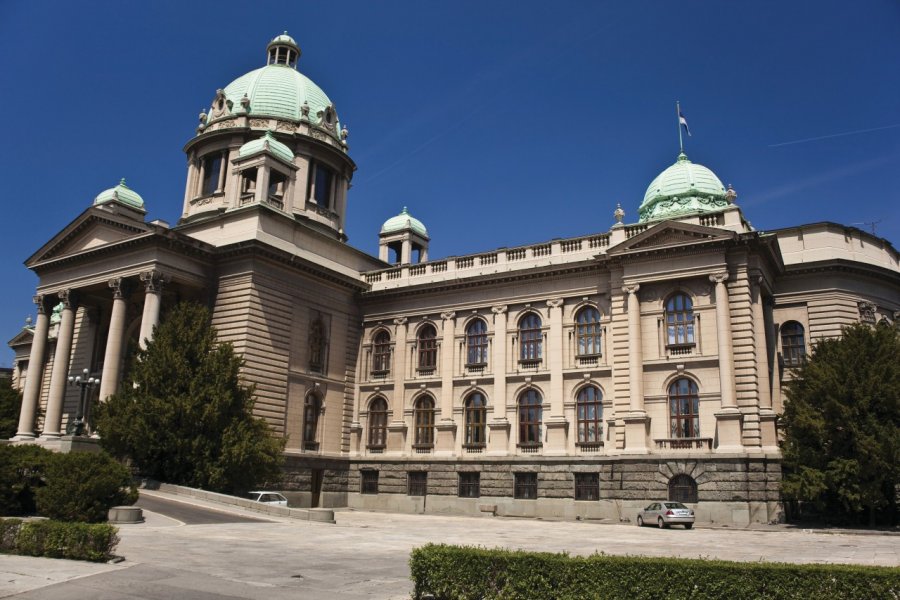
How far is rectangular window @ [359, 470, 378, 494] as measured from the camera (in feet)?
165

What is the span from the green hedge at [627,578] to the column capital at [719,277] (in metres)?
30.9

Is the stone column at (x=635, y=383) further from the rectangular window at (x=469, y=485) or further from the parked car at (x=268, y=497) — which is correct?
the parked car at (x=268, y=497)

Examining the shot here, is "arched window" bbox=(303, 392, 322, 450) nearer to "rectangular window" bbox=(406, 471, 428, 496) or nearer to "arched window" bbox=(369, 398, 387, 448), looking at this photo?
"arched window" bbox=(369, 398, 387, 448)

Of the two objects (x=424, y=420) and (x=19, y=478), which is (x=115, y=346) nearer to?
(x=19, y=478)

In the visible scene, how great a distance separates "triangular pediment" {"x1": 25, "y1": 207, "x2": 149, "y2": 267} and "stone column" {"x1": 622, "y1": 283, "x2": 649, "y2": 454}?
29.1 m

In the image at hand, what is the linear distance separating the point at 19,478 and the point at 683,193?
42274 mm

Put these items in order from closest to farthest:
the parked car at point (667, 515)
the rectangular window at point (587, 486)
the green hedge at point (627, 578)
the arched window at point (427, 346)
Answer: the green hedge at point (627, 578) < the parked car at point (667, 515) < the rectangular window at point (587, 486) < the arched window at point (427, 346)

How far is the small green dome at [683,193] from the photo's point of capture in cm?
5181

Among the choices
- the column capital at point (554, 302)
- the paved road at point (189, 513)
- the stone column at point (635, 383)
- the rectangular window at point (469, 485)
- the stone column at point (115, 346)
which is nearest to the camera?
the paved road at point (189, 513)

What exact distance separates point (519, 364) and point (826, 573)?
118 feet

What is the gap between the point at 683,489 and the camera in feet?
128

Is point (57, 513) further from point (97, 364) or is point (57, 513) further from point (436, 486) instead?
point (97, 364)

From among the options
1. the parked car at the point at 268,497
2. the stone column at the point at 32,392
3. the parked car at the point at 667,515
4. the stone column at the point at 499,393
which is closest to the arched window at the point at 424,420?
the stone column at the point at 499,393

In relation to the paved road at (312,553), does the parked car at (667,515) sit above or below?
above
